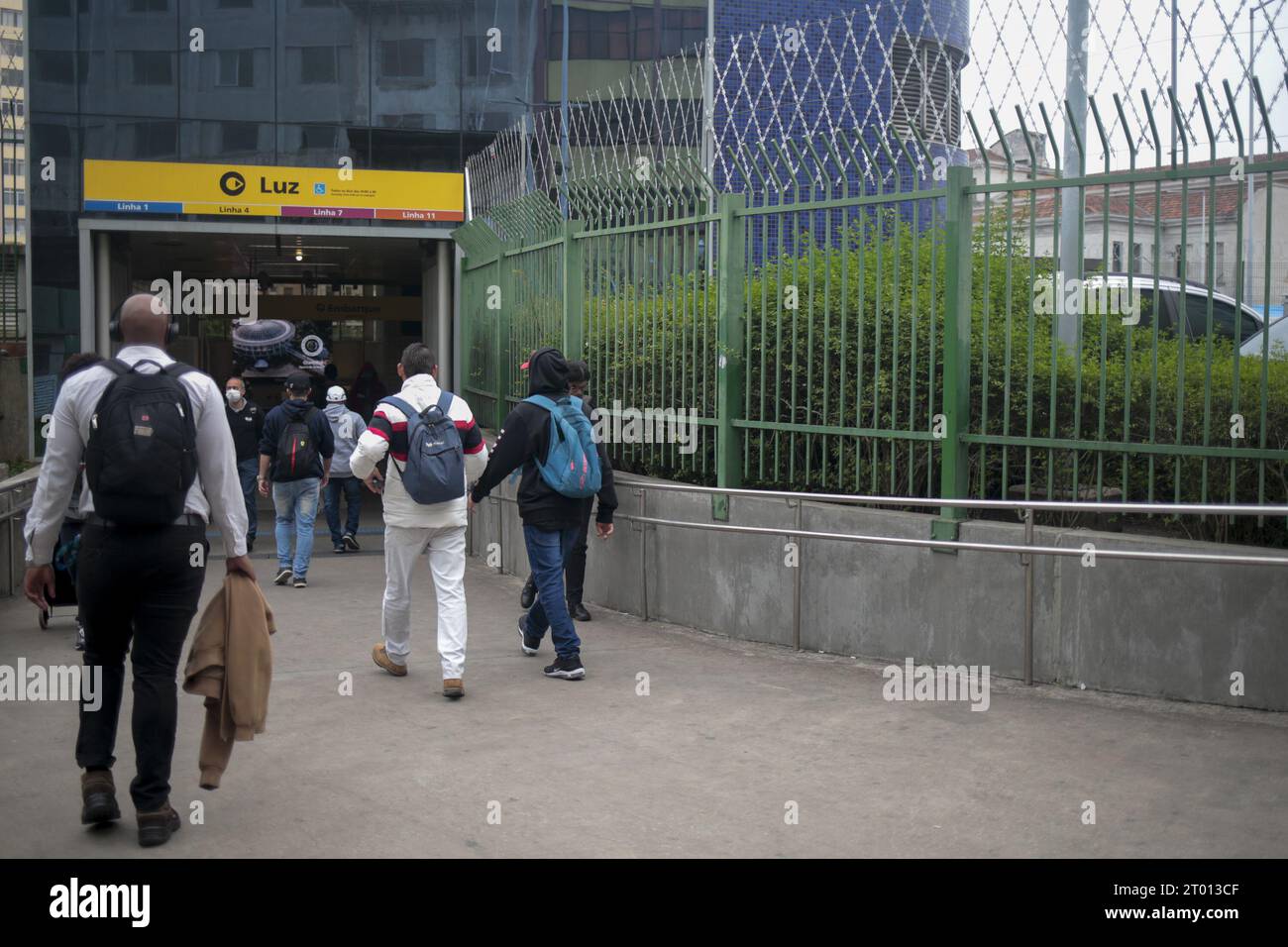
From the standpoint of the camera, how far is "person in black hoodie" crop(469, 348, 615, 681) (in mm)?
7738

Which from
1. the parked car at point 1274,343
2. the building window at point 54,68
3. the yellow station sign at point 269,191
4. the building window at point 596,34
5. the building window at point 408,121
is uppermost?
the building window at point 596,34

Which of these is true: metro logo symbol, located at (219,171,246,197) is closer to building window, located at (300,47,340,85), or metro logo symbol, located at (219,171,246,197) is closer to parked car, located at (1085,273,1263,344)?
building window, located at (300,47,340,85)

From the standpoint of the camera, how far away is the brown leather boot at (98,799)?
5.06m

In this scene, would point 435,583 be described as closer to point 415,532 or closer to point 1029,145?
point 415,532

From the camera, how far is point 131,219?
707 inches

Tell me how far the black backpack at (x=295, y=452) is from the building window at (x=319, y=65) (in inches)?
315

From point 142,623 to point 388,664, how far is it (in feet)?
9.26

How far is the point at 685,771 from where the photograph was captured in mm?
5887

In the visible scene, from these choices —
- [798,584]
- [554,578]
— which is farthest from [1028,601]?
[554,578]

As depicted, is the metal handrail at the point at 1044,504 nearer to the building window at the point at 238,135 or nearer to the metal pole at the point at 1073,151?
the metal pole at the point at 1073,151

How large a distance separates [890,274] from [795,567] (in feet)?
5.74

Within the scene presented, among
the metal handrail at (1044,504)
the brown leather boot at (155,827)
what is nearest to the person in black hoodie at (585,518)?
the metal handrail at (1044,504)
